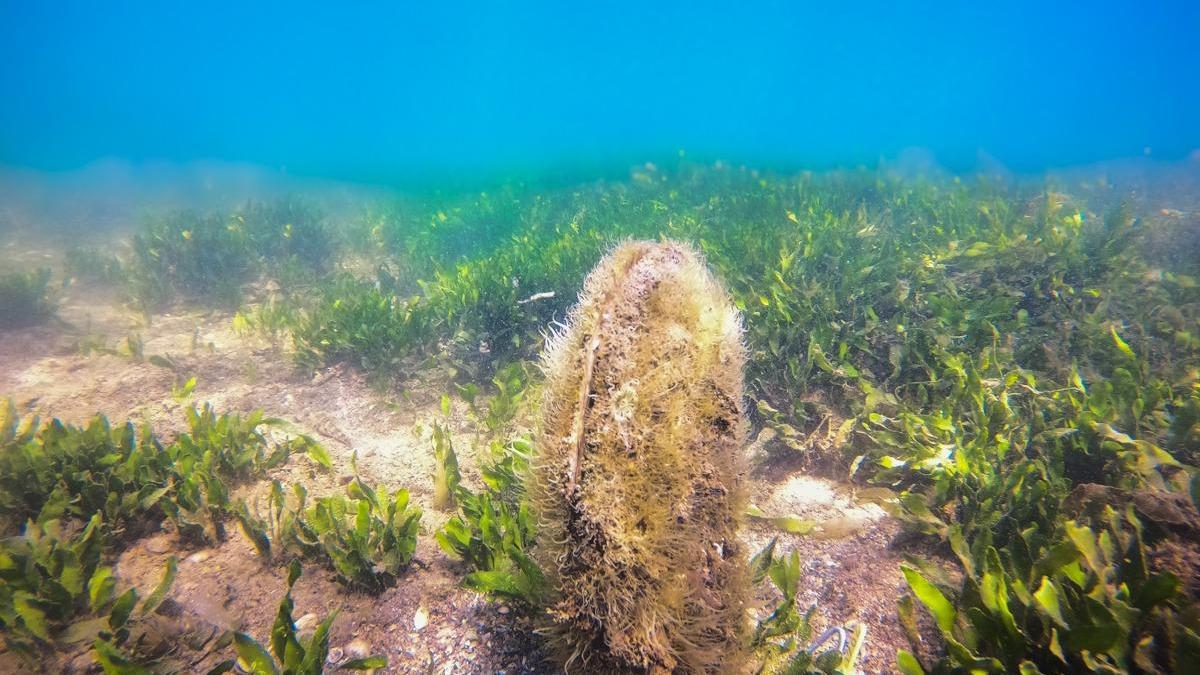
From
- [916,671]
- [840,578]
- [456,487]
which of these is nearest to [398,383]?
[456,487]

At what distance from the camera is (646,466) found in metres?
1.53

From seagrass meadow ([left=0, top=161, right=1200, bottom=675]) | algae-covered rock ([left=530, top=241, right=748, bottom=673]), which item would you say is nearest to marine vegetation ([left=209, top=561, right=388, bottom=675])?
seagrass meadow ([left=0, top=161, right=1200, bottom=675])

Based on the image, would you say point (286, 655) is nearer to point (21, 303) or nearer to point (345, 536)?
point (345, 536)

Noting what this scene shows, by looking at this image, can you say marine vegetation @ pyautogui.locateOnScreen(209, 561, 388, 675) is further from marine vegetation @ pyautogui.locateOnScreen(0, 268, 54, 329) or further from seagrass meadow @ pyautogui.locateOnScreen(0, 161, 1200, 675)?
marine vegetation @ pyautogui.locateOnScreen(0, 268, 54, 329)

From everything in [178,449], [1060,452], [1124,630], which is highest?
[1124,630]

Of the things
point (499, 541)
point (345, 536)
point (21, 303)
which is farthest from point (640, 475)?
point (21, 303)

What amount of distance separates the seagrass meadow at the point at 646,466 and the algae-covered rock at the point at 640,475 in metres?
0.01

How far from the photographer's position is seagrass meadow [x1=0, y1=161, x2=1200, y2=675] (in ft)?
5.59

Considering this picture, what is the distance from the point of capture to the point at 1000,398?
4.00 metres

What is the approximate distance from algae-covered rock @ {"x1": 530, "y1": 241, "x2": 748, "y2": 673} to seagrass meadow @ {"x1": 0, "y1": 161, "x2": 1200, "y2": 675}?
0.04ft

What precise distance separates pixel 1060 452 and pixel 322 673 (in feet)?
16.0

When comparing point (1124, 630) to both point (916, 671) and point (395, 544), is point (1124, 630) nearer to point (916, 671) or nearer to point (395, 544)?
point (916, 671)

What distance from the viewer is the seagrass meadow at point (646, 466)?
1.70 meters

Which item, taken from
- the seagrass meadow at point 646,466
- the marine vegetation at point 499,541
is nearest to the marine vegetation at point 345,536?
the seagrass meadow at point 646,466
